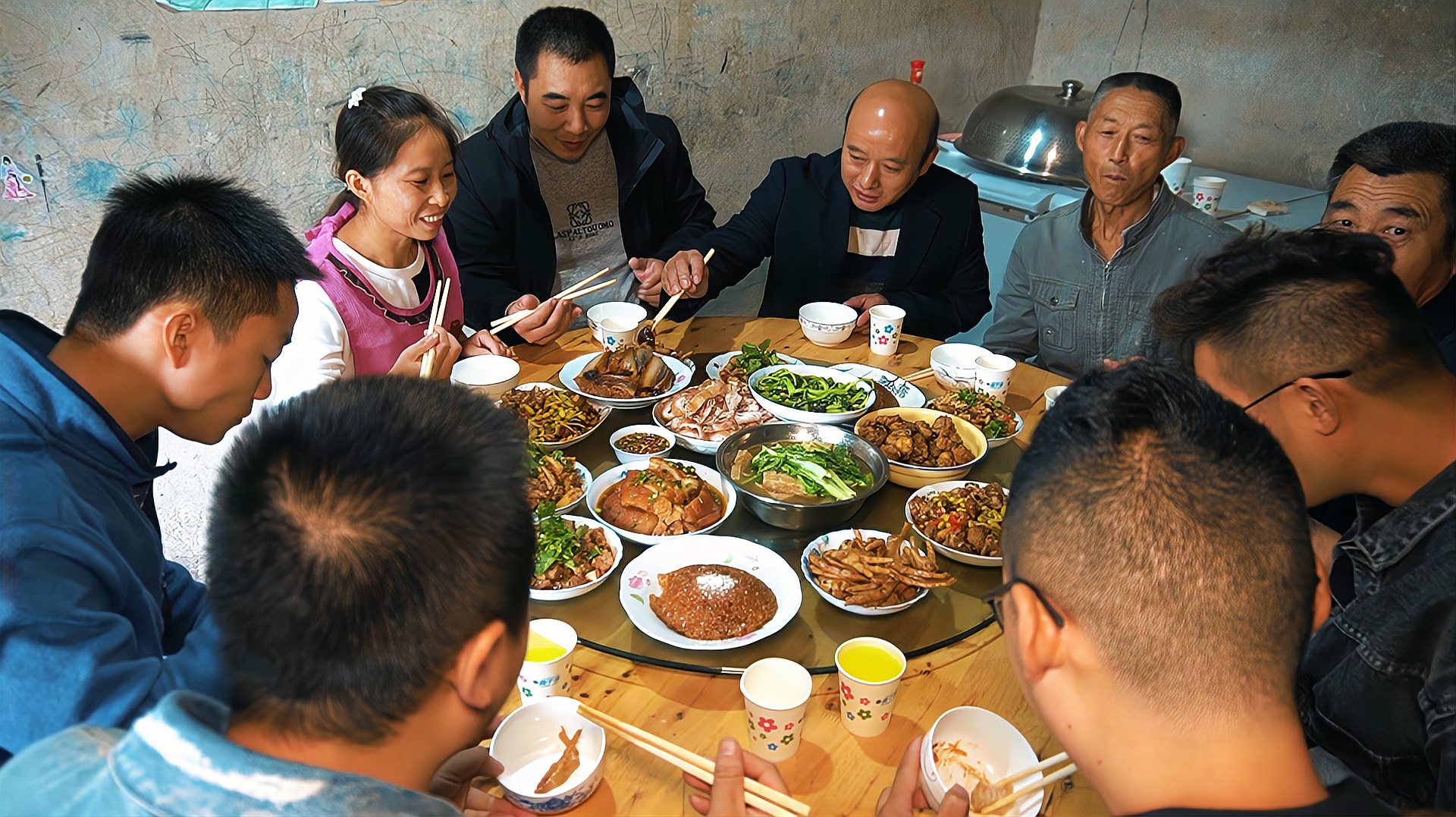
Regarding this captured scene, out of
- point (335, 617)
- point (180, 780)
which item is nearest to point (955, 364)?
point (335, 617)

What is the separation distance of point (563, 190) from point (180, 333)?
→ 2.49m

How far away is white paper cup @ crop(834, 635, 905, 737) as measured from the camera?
1.68 meters

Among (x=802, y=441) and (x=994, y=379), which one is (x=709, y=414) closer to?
(x=802, y=441)

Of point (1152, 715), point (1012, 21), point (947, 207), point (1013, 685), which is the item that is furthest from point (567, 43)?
point (1012, 21)

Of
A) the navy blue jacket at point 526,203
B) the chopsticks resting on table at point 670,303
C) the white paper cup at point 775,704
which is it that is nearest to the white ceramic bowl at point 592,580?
the white paper cup at point 775,704

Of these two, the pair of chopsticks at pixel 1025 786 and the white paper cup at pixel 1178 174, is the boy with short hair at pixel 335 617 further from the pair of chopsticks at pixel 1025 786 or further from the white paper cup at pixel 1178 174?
the white paper cup at pixel 1178 174

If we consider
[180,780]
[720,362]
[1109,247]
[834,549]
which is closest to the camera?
[180,780]

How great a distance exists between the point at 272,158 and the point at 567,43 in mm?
1235

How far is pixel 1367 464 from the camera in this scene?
6.02 feet

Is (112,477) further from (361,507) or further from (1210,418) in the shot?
(1210,418)

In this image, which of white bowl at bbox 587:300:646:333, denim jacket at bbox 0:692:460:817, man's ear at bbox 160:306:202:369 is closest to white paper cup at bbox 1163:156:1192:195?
white bowl at bbox 587:300:646:333

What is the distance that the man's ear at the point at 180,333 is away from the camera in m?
1.73

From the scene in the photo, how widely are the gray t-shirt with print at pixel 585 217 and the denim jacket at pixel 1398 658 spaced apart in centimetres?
294

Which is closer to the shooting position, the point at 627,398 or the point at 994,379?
the point at 627,398
